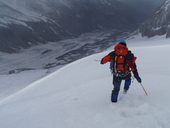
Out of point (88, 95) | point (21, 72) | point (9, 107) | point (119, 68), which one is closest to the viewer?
point (119, 68)

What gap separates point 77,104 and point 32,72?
15862 centimetres

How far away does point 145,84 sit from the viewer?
42.0 feet

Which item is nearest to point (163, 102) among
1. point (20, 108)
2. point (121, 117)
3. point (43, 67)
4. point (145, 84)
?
point (121, 117)

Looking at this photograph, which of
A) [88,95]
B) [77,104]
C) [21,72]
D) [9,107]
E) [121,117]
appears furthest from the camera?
[21,72]

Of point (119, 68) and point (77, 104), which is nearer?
point (119, 68)

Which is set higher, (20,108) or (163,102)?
(20,108)

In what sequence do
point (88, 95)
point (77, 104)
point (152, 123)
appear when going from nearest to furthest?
point (152, 123) < point (77, 104) < point (88, 95)

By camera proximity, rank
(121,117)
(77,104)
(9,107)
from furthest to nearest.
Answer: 1. (9,107)
2. (77,104)
3. (121,117)

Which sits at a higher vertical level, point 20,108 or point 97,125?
point 20,108

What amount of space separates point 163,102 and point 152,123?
60.2 inches

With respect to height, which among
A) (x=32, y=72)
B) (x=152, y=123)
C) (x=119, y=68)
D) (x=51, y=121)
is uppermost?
(x=32, y=72)

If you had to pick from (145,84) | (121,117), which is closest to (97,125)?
(121,117)

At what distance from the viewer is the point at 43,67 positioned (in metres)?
185

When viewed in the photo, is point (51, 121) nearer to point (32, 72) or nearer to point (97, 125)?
point (97, 125)
